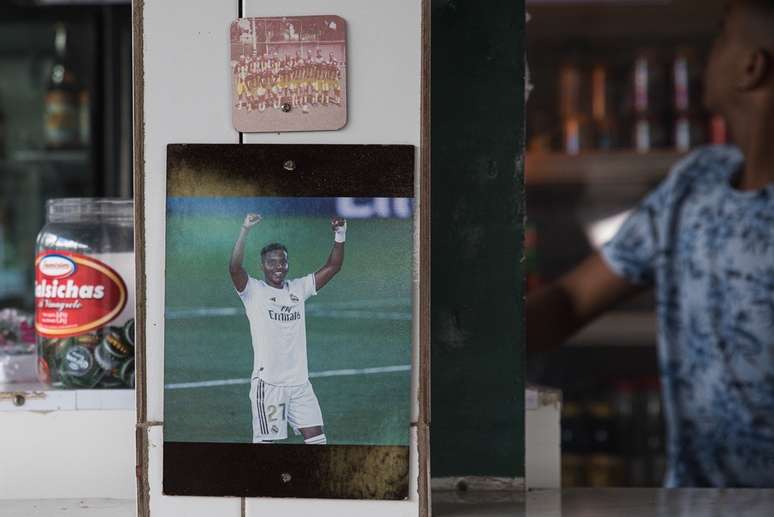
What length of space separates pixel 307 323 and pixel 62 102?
7.32 ft

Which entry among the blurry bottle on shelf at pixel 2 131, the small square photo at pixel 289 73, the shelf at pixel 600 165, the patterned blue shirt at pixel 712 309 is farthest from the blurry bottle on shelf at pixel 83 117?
the small square photo at pixel 289 73

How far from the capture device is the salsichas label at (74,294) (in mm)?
793

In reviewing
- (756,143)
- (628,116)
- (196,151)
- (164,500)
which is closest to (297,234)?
(196,151)

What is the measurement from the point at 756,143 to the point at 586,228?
115cm

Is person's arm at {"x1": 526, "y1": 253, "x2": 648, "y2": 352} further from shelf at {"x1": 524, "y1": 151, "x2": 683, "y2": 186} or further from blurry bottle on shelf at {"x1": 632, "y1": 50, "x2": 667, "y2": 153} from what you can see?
blurry bottle on shelf at {"x1": 632, "y1": 50, "x2": 667, "y2": 153}

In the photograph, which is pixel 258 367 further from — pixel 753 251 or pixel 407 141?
pixel 753 251

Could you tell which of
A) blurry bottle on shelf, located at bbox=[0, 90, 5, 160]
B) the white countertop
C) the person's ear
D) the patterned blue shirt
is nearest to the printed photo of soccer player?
the white countertop

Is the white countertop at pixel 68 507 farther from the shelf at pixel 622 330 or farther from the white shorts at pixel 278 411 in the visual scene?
the shelf at pixel 622 330

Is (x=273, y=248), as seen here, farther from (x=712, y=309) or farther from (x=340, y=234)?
(x=712, y=309)

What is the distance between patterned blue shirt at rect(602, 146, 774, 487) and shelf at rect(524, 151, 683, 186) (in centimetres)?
63

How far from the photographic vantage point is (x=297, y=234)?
2.22 feet

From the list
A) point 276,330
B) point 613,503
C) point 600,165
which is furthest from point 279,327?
point 600,165

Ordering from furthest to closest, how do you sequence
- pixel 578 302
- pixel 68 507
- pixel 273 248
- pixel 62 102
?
pixel 62 102
pixel 578 302
pixel 68 507
pixel 273 248

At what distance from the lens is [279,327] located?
0.68 metres
